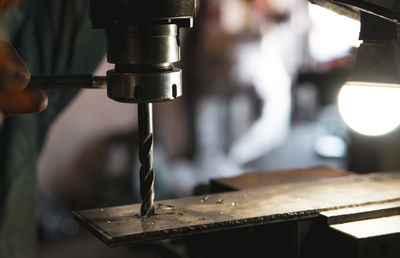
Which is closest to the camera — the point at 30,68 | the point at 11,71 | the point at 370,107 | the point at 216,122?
the point at 11,71

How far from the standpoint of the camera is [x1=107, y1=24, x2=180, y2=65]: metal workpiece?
77cm

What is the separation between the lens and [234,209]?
3.01 ft

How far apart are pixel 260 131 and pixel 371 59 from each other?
516cm

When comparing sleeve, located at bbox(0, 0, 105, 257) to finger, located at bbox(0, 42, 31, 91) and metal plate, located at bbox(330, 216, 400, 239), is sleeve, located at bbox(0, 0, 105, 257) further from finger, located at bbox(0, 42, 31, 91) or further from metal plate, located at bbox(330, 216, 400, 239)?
metal plate, located at bbox(330, 216, 400, 239)

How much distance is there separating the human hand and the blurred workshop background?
9.05 feet

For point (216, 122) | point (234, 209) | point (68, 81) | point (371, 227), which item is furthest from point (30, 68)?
point (216, 122)

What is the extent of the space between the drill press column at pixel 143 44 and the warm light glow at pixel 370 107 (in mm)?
330

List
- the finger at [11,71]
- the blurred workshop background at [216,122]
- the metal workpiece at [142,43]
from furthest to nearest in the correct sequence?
the blurred workshop background at [216,122] < the metal workpiece at [142,43] < the finger at [11,71]

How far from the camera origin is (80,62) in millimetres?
1438

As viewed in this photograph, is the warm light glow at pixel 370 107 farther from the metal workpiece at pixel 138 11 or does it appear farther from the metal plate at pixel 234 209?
the metal workpiece at pixel 138 11

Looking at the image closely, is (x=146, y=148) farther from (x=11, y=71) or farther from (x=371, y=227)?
(x=371, y=227)

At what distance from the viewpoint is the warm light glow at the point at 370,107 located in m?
0.95

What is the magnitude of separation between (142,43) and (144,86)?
6 centimetres

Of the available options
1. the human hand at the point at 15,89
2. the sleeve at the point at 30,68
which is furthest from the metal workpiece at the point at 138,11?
the sleeve at the point at 30,68
